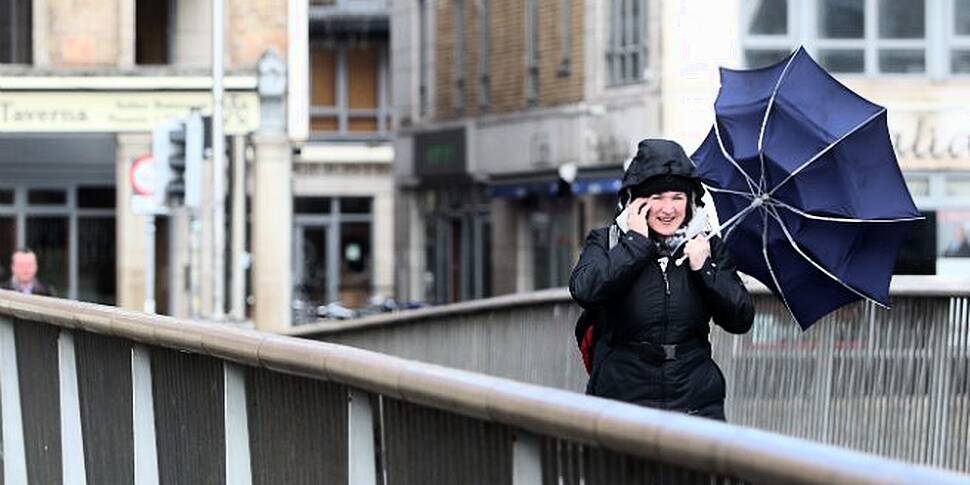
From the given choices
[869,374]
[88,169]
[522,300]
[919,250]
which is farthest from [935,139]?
[869,374]

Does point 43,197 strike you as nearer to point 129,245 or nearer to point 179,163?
point 129,245

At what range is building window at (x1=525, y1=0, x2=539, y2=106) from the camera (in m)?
42.3

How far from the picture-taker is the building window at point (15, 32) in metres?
36.5

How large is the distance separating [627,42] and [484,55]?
7761 millimetres

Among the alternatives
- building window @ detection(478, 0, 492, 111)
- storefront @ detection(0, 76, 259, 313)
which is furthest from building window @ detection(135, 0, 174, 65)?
building window @ detection(478, 0, 492, 111)

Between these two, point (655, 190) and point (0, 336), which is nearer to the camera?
point (655, 190)

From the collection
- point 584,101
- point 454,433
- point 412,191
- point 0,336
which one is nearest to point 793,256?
point 0,336

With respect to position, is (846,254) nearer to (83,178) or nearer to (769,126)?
(769,126)

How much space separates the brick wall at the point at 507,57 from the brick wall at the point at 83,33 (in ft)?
25.9

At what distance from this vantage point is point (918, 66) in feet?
119

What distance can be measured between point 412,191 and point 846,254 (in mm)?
42025

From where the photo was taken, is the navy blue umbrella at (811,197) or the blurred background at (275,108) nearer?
the navy blue umbrella at (811,197)

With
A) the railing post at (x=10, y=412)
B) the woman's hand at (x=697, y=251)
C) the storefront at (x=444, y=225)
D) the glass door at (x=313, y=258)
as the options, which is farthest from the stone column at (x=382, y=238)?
the woman's hand at (x=697, y=251)

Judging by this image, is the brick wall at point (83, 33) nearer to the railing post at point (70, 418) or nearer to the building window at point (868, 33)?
the building window at point (868, 33)
